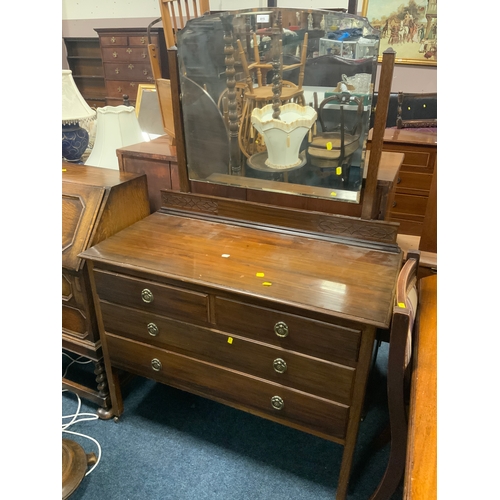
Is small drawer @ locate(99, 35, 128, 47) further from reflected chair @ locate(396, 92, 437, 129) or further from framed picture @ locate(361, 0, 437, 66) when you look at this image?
reflected chair @ locate(396, 92, 437, 129)

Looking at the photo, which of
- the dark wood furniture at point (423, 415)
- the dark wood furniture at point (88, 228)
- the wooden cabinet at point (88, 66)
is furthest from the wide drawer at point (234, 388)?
the wooden cabinet at point (88, 66)

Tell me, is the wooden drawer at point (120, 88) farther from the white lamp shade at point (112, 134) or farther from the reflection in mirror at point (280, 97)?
the reflection in mirror at point (280, 97)

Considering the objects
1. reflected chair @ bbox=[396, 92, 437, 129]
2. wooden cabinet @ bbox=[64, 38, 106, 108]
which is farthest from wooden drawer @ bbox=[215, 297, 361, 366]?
wooden cabinet @ bbox=[64, 38, 106, 108]

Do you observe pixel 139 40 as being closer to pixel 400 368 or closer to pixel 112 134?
pixel 112 134

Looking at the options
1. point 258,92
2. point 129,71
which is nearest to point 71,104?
point 258,92

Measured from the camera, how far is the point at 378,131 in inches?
46.9

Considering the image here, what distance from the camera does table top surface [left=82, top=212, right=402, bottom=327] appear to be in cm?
107

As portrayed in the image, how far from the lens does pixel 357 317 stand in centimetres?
99

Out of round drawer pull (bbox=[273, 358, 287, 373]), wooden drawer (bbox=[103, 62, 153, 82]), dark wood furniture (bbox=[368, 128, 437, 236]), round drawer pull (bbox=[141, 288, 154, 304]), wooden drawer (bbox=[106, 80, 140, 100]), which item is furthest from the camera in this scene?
wooden drawer (bbox=[106, 80, 140, 100])

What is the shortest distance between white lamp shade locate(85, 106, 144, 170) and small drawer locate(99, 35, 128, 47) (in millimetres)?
2456

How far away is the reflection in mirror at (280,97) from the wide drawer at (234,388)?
0.65 metres

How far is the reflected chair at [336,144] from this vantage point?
1.22m
